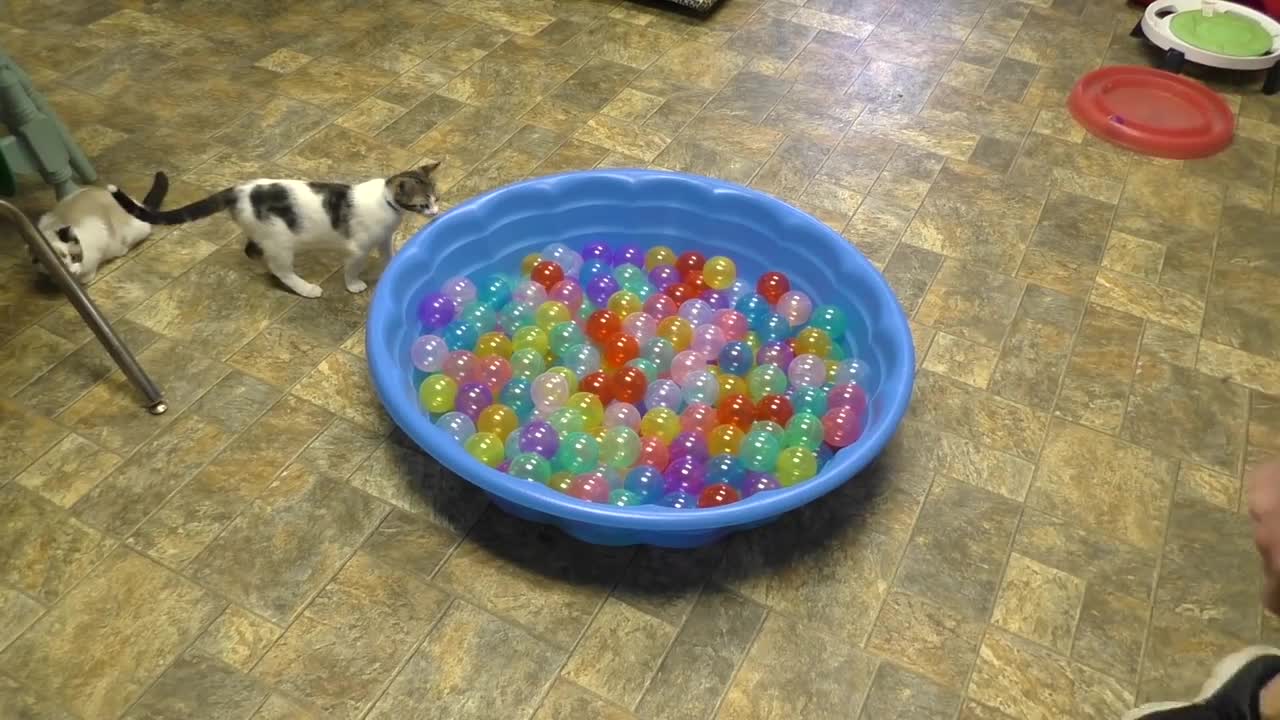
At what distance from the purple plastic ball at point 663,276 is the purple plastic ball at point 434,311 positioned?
39 cm

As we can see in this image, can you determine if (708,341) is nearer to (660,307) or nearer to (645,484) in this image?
(660,307)

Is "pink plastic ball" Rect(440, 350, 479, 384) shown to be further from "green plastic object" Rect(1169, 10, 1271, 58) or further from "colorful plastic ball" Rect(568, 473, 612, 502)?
"green plastic object" Rect(1169, 10, 1271, 58)

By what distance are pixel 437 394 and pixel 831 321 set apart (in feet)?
2.30

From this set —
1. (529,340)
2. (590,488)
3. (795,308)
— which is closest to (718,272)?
(795,308)

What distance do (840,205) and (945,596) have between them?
100cm

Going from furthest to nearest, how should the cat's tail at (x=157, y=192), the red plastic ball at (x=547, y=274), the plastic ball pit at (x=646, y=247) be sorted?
the cat's tail at (x=157, y=192), the red plastic ball at (x=547, y=274), the plastic ball pit at (x=646, y=247)

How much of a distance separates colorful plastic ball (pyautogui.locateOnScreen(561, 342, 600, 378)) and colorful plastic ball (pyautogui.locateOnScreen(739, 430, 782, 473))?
317mm

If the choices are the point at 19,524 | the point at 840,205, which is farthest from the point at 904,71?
the point at 19,524

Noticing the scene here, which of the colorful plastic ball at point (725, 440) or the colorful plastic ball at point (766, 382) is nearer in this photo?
the colorful plastic ball at point (725, 440)

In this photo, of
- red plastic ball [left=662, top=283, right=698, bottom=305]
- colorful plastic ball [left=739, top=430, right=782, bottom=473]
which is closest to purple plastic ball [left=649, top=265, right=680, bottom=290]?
red plastic ball [left=662, top=283, right=698, bottom=305]

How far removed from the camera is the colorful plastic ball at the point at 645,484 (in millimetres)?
1455

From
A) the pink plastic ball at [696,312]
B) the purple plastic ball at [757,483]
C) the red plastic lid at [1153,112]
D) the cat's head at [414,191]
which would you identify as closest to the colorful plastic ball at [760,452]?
the purple plastic ball at [757,483]

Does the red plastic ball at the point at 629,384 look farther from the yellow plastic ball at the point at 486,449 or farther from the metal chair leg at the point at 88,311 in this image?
the metal chair leg at the point at 88,311

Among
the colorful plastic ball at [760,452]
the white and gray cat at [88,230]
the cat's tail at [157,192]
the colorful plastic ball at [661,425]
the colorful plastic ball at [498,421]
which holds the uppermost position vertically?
the white and gray cat at [88,230]
